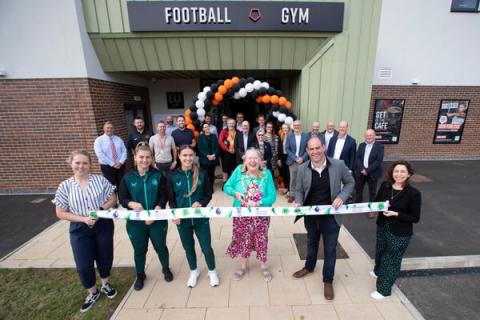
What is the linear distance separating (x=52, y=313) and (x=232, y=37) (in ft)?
20.0

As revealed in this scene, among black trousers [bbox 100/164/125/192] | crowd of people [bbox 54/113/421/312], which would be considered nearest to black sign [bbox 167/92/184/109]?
black trousers [bbox 100/164/125/192]

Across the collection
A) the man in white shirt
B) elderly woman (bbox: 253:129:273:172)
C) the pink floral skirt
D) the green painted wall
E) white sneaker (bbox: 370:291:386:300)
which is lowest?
white sneaker (bbox: 370:291:386:300)

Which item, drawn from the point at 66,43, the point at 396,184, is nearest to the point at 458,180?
the point at 396,184

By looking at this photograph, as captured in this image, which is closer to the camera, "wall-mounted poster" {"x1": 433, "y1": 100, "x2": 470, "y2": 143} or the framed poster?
the framed poster

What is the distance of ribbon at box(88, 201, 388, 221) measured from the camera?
2402 mm

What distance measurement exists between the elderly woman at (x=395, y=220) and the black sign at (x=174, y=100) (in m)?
8.01

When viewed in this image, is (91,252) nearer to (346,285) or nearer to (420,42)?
(346,285)

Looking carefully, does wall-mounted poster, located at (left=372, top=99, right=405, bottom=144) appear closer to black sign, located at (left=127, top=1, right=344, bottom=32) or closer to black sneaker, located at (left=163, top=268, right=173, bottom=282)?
black sign, located at (left=127, top=1, right=344, bottom=32)

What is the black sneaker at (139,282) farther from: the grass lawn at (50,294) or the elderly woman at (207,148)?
the elderly woman at (207,148)

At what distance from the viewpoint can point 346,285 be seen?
280 centimetres

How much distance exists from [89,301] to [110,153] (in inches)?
112

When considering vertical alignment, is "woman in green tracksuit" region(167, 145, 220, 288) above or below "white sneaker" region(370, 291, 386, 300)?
above

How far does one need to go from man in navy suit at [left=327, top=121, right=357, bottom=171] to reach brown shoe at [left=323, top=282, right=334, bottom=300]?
8.45 feet

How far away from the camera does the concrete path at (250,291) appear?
2.44m
